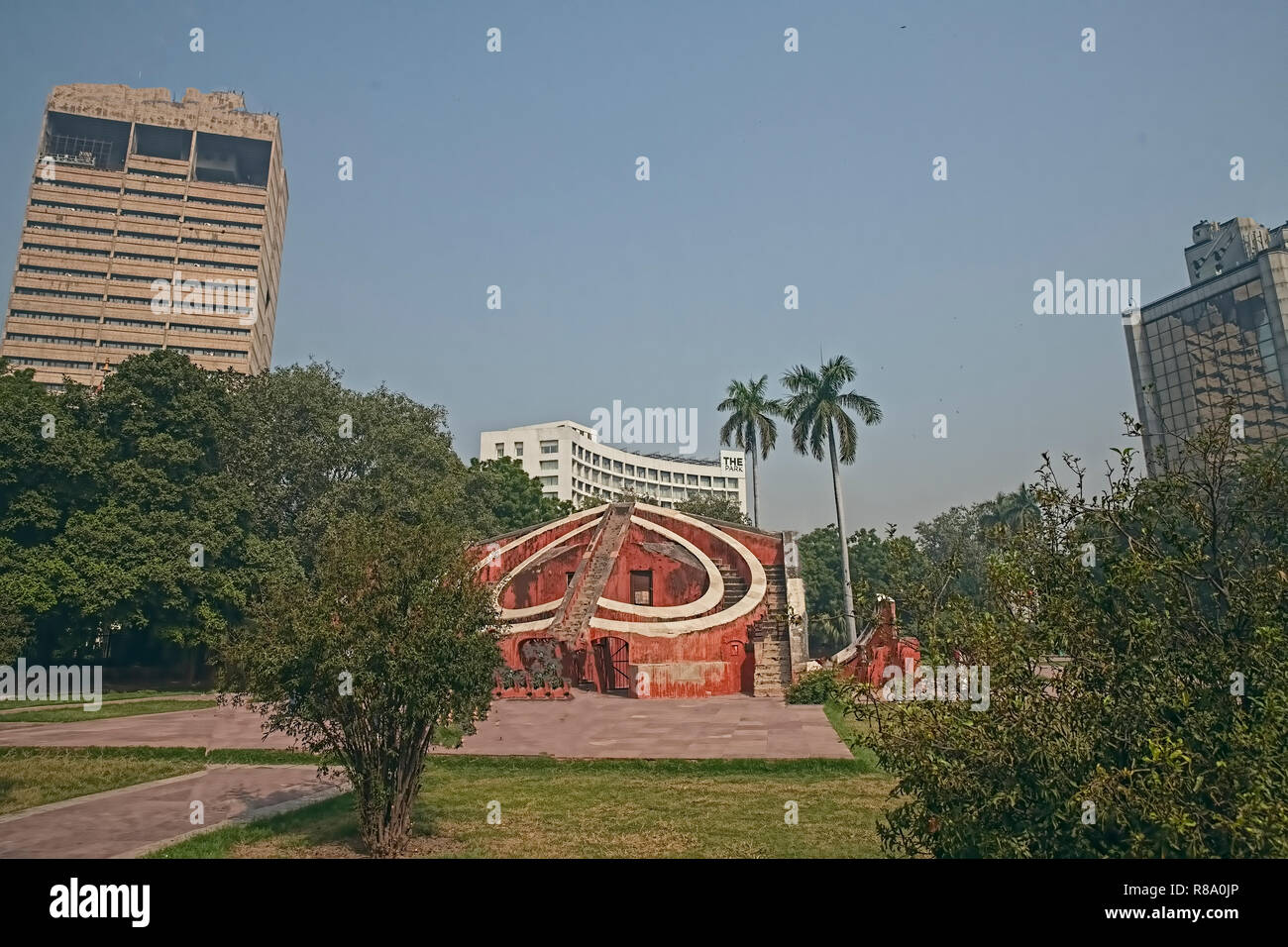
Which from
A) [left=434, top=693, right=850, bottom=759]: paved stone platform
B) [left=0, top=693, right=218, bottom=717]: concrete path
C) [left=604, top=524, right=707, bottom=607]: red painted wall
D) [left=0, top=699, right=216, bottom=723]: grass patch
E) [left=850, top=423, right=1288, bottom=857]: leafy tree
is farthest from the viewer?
[left=604, top=524, right=707, bottom=607]: red painted wall

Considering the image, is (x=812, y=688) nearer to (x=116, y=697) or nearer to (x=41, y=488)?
(x=116, y=697)

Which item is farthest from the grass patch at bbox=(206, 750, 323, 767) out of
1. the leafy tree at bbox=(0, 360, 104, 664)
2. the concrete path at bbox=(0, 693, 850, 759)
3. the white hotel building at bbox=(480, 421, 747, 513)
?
the white hotel building at bbox=(480, 421, 747, 513)

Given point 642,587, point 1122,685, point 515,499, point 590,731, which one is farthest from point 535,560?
point 1122,685

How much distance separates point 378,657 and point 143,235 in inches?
3753

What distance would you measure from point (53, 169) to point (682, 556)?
86939mm

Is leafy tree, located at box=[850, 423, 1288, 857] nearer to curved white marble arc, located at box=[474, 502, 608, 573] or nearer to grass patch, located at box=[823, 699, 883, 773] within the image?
grass patch, located at box=[823, 699, 883, 773]

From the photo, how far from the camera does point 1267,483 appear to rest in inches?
205

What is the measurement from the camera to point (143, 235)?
8550 centimetres

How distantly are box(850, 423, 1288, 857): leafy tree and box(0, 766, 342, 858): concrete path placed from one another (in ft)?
23.7

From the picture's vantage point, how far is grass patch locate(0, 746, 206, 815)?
10391 millimetres

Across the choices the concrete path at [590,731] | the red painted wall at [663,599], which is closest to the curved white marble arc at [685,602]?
the red painted wall at [663,599]

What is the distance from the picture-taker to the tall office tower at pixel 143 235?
3169 inches
